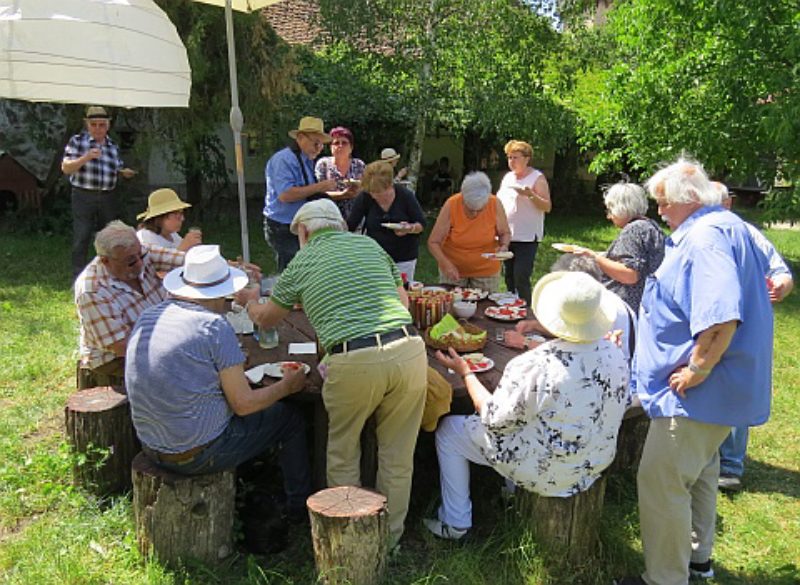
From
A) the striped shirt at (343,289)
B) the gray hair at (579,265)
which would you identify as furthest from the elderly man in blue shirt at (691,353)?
the striped shirt at (343,289)

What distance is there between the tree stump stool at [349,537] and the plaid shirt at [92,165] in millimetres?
5046

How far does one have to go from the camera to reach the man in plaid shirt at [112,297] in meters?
3.41

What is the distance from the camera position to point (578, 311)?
267 cm

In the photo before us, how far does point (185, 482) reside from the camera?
2.95m

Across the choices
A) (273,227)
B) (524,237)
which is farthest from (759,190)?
(273,227)

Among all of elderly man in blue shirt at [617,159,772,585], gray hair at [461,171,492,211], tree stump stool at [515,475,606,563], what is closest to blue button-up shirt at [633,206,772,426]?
elderly man in blue shirt at [617,159,772,585]

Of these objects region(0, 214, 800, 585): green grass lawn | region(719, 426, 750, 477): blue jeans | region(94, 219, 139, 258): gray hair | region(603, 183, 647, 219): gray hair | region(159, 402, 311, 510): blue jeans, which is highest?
region(603, 183, 647, 219): gray hair

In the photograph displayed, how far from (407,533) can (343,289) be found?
1393 millimetres

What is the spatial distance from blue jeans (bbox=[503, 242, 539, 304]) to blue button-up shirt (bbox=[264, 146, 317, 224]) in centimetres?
193

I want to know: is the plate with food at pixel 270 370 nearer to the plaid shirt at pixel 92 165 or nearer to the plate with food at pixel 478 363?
the plate with food at pixel 478 363

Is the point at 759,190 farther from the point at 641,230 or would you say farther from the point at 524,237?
the point at 641,230

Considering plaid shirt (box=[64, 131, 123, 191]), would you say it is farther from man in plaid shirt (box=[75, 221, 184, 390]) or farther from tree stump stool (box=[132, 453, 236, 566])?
tree stump stool (box=[132, 453, 236, 566])

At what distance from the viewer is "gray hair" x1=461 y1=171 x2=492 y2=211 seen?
4941mm

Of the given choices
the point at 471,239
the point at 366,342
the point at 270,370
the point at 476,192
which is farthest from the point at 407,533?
the point at 476,192
